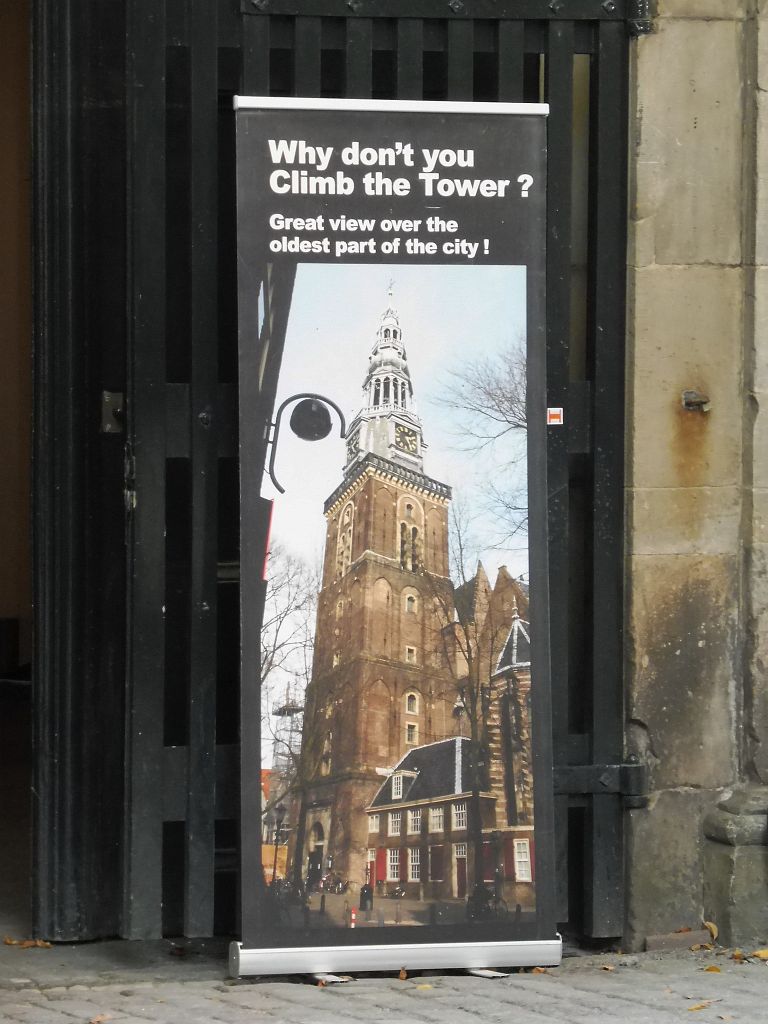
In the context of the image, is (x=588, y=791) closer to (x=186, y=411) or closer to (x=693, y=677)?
(x=693, y=677)

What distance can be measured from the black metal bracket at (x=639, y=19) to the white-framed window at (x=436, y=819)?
243 cm

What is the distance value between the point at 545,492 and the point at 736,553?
0.78m

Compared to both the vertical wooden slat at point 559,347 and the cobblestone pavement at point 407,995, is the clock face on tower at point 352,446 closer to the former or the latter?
the vertical wooden slat at point 559,347

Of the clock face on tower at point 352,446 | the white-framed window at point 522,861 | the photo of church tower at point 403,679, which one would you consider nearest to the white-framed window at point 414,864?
the photo of church tower at point 403,679

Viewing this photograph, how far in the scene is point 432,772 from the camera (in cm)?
410

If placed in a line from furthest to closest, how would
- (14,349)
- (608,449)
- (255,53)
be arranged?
(14,349) → (608,449) → (255,53)

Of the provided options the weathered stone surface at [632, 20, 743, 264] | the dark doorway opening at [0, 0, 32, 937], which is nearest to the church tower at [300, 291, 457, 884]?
the weathered stone surface at [632, 20, 743, 264]

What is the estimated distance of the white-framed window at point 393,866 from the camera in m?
4.06

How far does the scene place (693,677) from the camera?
4523 millimetres

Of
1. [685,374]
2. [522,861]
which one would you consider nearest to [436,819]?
[522,861]

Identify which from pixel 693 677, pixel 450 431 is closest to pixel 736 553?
pixel 693 677

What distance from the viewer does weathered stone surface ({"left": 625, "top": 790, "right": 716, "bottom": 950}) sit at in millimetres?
4492

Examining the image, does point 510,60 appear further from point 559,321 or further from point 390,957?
point 390,957

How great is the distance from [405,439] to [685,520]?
1004 millimetres
